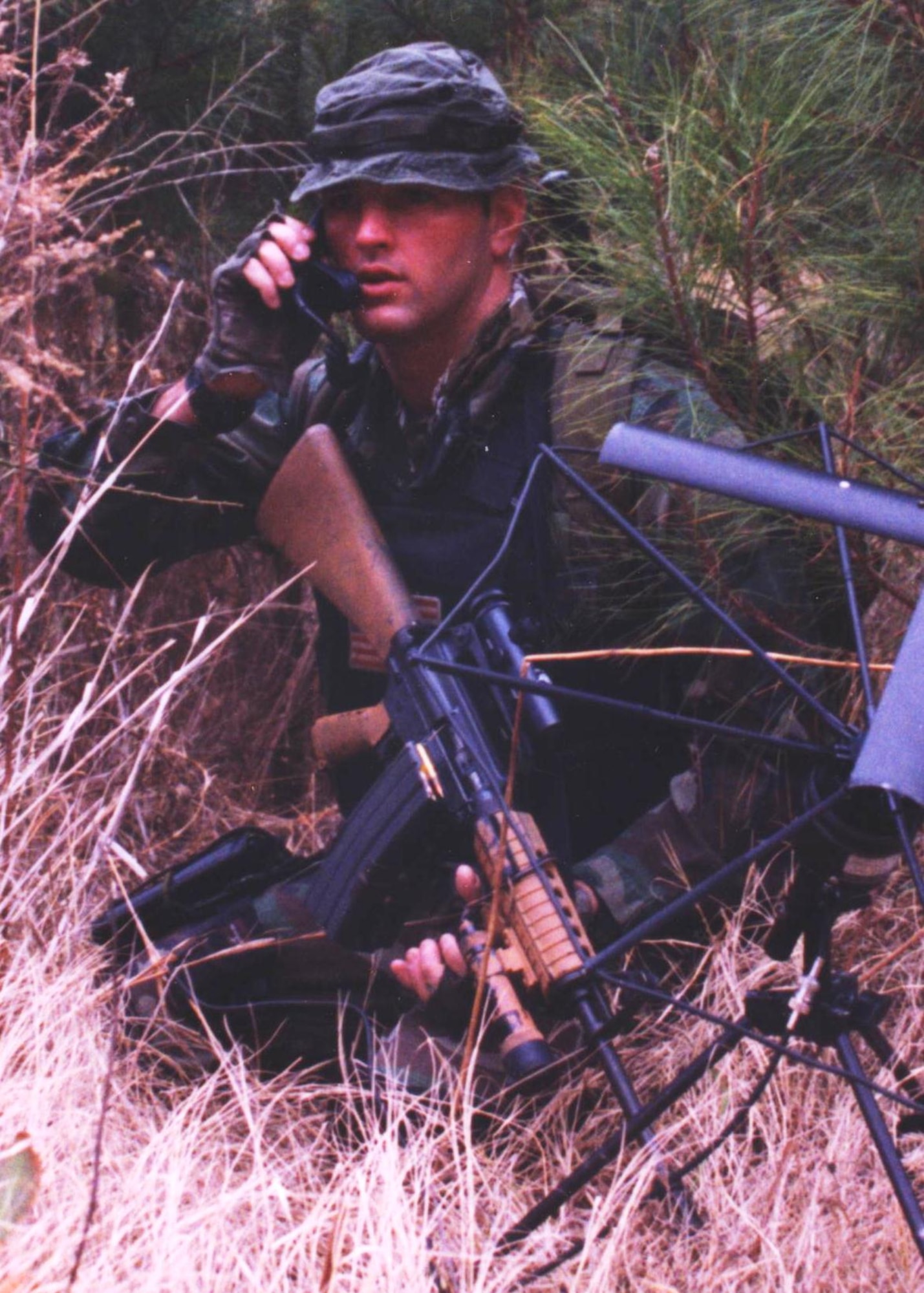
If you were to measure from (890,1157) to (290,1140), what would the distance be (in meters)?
1.10

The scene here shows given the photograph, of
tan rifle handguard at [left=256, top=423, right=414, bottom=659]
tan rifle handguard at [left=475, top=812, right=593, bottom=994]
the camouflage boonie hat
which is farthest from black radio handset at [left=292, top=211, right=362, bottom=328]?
tan rifle handguard at [left=475, top=812, right=593, bottom=994]

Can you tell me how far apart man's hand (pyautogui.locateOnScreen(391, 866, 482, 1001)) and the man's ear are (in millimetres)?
1145

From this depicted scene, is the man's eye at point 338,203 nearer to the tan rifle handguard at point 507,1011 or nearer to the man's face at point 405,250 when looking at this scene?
the man's face at point 405,250

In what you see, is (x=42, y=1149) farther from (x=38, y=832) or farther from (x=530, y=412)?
(x=530, y=412)

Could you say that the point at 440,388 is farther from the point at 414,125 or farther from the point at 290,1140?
the point at 290,1140

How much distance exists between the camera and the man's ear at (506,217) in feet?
9.20

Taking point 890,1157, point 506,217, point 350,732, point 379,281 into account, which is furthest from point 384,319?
point 890,1157

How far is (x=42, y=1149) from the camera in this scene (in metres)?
1.94

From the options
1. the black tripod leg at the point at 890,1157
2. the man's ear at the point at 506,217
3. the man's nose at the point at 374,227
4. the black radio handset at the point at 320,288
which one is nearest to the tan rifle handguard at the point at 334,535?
the black radio handset at the point at 320,288

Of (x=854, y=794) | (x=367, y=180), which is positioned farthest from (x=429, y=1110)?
(x=367, y=180)

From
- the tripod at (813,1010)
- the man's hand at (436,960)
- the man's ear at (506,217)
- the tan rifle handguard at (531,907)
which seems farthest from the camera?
the man's ear at (506,217)

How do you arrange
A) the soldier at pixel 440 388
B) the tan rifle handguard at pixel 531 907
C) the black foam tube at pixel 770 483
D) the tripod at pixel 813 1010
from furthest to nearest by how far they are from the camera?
the soldier at pixel 440 388, the tan rifle handguard at pixel 531 907, the tripod at pixel 813 1010, the black foam tube at pixel 770 483

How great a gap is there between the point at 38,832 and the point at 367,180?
1327mm

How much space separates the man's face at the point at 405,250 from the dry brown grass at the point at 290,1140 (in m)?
0.43
